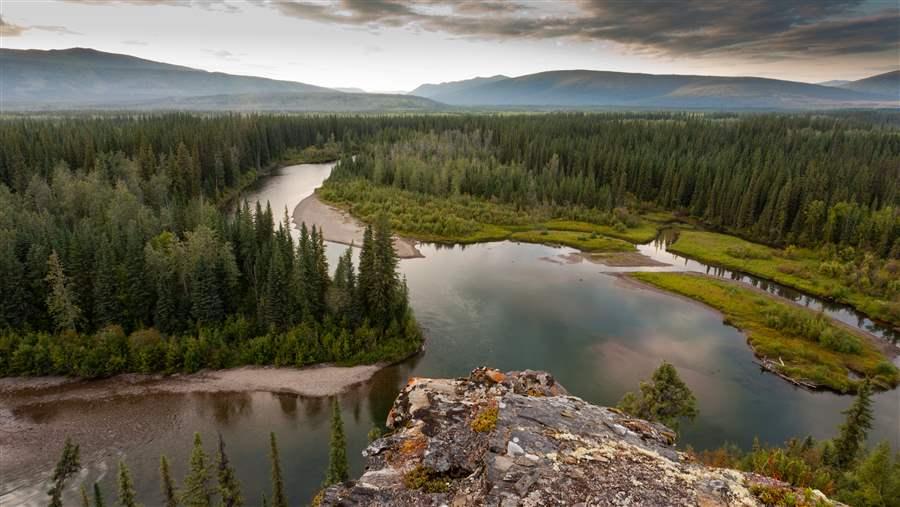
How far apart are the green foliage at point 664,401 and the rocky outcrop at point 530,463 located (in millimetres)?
21959

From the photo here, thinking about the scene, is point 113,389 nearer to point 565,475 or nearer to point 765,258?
point 565,475

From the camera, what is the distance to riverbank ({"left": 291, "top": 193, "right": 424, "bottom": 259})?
9331cm

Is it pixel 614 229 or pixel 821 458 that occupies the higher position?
pixel 614 229

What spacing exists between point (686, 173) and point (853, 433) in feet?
347

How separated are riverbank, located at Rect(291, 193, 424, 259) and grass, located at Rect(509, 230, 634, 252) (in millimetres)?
24727

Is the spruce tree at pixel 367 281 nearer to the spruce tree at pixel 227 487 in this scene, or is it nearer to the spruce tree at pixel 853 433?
the spruce tree at pixel 227 487

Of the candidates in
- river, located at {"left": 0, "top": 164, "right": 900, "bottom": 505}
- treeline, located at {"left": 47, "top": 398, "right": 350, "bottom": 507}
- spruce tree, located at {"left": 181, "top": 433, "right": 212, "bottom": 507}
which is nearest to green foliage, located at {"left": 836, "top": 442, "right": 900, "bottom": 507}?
river, located at {"left": 0, "top": 164, "right": 900, "bottom": 505}

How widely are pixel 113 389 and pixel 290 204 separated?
259 feet

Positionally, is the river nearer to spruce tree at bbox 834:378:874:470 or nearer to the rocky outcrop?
spruce tree at bbox 834:378:874:470

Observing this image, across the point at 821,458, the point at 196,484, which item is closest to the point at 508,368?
the point at 821,458

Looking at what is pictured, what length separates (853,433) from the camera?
34.2 m

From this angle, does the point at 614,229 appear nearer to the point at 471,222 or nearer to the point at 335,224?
the point at 471,222

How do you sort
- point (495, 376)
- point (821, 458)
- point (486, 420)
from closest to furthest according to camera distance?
point (486, 420) < point (495, 376) < point (821, 458)

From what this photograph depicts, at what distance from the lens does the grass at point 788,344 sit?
52562 millimetres
